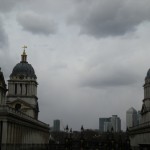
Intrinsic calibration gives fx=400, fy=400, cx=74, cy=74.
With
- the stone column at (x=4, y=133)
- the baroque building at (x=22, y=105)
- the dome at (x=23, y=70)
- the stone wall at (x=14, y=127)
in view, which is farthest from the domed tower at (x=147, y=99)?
the stone column at (x=4, y=133)

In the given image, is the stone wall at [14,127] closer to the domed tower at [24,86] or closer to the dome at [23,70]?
the domed tower at [24,86]

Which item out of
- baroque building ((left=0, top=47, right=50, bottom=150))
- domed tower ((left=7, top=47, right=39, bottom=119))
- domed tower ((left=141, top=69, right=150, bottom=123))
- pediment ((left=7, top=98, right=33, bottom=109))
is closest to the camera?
baroque building ((left=0, top=47, right=50, bottom=150))

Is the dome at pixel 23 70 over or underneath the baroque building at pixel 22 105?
over

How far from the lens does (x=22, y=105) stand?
11625 centimetres

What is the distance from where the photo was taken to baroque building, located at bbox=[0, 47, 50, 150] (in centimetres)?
8147

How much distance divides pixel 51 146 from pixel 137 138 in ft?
142

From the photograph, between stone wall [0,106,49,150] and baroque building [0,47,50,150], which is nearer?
stone wall [0,106,49,150]

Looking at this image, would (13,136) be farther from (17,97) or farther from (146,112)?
(146,112)

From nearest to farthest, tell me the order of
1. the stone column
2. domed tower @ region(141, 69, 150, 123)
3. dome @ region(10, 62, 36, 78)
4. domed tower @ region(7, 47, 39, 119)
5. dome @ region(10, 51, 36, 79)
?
the stone column → domed tower @ region(7, 47, 39, 119) → dome @ region(10, 51, 36, 79) → dome @ region(10, 62, 36, 78) → domed tower @ region(141, 69, 150, 123)

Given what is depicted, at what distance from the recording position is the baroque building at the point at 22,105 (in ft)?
267

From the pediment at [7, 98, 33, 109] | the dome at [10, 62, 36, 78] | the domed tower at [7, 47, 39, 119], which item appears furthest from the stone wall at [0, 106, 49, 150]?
the dome at [10, 62, 36, 78]

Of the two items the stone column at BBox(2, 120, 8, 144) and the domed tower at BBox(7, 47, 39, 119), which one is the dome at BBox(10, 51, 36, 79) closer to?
the domed tower at BBox(7, 47, 39, 119)

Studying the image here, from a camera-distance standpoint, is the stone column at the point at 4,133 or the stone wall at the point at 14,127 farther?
the stone wall at the point at 14,127

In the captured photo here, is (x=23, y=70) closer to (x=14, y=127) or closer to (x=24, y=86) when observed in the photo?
(x=24, y=86)
